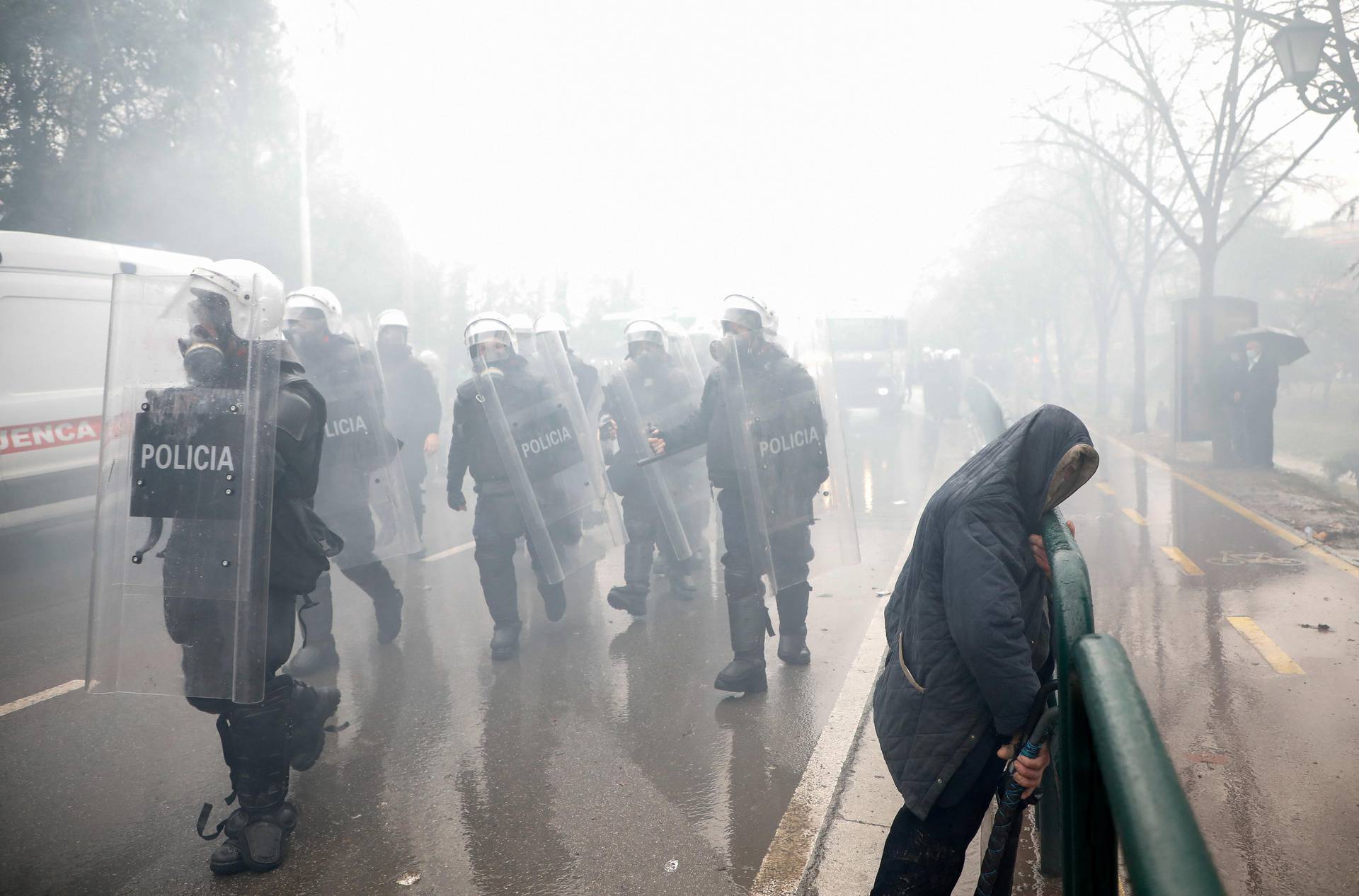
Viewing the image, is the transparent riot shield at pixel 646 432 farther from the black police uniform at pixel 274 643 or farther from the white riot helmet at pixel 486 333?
the black police uniform at pixel 274 643

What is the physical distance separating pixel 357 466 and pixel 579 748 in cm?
215

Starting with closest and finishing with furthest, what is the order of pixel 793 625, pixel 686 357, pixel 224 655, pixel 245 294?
1. pixel 224 655
2. pixel 245 294
3. pixel 793 625
4. pixel 686 357

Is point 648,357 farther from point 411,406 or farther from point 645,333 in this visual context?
point 411,406

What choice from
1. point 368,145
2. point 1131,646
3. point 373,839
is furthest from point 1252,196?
point 373,839

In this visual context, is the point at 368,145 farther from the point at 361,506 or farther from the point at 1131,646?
the point at 1131,646

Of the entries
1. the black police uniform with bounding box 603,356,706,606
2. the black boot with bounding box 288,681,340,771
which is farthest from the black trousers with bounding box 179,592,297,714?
the black police uniform with bounding box 603,356,706,606

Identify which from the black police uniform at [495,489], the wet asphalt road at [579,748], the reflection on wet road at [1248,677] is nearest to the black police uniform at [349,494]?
the wet asphalt road at [579,748]

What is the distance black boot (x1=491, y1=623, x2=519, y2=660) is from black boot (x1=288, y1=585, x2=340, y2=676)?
846 millimetres

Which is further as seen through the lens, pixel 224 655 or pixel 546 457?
pixel 546 457

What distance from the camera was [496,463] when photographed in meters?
5.41

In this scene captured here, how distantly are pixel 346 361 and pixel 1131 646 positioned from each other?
4.54 meters

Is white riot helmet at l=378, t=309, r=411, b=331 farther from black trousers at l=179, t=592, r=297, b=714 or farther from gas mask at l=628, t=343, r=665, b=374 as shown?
black trousers at l=179, t=592, r=297, b=714

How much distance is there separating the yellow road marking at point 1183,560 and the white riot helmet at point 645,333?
408 cm

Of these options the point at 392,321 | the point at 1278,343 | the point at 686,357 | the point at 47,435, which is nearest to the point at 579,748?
the point at 686,357
